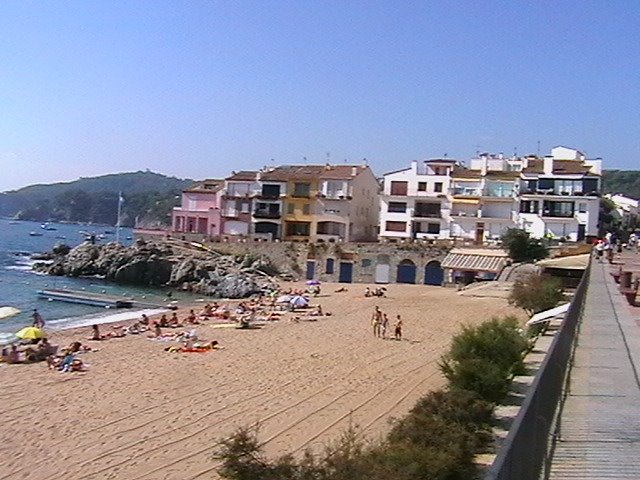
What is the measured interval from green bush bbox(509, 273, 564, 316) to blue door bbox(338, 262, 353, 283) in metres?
28.4

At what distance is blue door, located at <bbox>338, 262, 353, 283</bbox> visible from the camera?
6003cm

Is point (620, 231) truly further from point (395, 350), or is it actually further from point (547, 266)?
point (395, 350)

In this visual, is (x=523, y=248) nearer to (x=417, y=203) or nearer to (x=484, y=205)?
(x=484, y=205)

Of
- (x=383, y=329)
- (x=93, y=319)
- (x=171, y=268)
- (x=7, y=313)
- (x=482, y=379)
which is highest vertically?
(x=482, y=379)

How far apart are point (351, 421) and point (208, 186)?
199ft

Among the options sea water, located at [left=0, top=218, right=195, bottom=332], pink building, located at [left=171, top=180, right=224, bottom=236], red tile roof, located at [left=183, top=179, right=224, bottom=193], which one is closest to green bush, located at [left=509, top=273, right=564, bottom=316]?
sea water, located at [left=0, top=218, right=195, bottom=332]

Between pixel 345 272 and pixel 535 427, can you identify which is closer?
pixel 535 427

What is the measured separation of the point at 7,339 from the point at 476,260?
105 ft

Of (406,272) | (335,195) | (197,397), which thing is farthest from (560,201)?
(197,397)

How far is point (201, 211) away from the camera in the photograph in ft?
245

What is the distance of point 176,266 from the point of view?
63.6 meters

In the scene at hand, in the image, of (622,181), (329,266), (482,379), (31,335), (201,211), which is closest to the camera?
(482,379)

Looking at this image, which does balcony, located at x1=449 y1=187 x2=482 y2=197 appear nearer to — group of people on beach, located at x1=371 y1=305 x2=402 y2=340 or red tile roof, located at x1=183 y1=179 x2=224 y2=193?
red tile roof, located at x1=183 y1=179 x2=224 y2=193

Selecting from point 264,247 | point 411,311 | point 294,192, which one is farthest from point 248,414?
point 294,192
